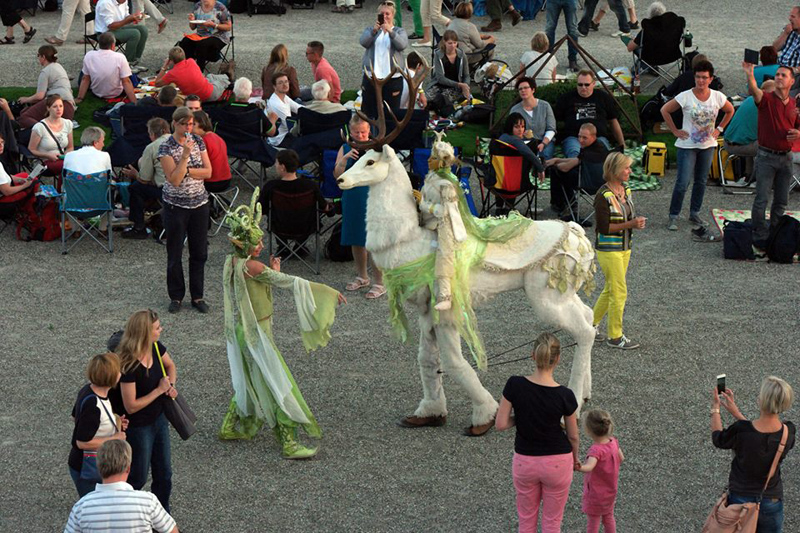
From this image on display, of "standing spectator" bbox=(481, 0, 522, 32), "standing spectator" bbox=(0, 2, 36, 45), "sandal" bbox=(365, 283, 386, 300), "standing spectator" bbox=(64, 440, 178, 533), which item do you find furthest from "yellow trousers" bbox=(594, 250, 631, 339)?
"standing spectator" bbox=(0, 2, 36, 45)

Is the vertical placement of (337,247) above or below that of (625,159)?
below

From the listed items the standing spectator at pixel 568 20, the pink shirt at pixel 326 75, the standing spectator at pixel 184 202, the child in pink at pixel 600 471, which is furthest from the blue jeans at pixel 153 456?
the standing spectator at pixel 568 20

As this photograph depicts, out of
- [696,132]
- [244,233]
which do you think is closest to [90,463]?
[244,233]

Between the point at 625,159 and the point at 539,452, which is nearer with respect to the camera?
the point at 539,452

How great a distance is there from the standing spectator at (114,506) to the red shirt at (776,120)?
26.6ft

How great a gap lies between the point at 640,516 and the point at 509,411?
137cm

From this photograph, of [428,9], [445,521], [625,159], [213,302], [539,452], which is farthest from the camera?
[428,9]

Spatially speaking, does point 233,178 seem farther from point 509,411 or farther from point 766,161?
point 509,411

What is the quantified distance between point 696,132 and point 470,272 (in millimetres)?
5030

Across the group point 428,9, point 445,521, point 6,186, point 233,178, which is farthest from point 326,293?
point 428,9

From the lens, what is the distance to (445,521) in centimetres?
741

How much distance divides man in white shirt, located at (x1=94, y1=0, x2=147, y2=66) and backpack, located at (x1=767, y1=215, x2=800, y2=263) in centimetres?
994

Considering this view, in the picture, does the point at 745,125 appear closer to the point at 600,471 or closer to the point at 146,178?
the point at 146,178

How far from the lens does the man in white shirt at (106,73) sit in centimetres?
1627
